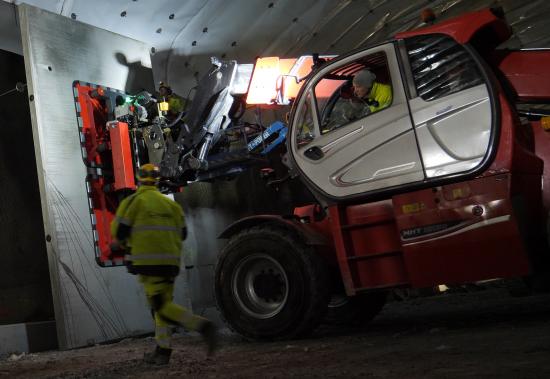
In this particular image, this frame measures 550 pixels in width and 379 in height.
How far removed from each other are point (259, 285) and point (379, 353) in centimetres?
166

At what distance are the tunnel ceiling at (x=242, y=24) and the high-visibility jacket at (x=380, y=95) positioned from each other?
2731 millimetres

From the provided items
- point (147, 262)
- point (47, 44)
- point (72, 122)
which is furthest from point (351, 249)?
point (47, 44)

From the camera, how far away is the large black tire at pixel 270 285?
17.3ft

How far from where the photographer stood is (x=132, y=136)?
24.1 ft

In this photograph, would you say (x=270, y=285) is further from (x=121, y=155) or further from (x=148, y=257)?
A: (x=121, y=155)

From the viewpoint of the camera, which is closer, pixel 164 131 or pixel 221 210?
pixel 164 131

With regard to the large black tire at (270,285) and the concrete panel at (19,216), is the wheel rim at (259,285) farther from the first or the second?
the concrete panel at (19,216)

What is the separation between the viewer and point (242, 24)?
27.4ft

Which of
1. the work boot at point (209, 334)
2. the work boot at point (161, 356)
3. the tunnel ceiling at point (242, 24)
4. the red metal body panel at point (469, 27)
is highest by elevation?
the tunnel ceiling at point (242, 24)

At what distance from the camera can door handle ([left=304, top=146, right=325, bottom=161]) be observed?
532cm

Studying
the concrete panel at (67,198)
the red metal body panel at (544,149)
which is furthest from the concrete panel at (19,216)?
the red metal body panel at (544,149)

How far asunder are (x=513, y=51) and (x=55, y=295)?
5.03 m

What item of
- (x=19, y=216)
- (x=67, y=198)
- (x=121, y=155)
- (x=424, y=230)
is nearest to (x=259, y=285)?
(x=424, y=230)

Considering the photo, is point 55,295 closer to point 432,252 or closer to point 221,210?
point 221,210
